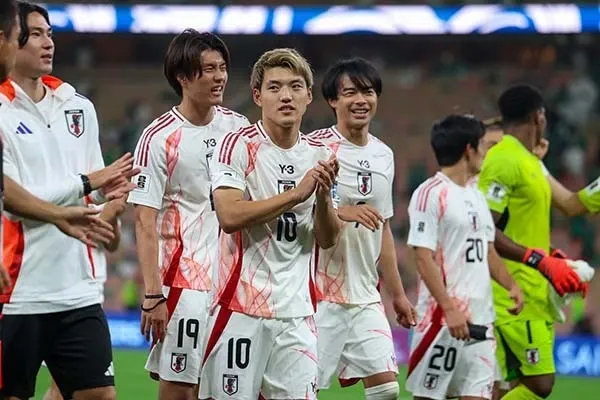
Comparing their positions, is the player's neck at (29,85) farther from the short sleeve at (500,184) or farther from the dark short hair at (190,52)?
the short sleeve at (500,184)

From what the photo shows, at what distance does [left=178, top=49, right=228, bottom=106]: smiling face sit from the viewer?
737 centimetres

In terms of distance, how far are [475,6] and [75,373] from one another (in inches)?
801

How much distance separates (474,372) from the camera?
342 inches

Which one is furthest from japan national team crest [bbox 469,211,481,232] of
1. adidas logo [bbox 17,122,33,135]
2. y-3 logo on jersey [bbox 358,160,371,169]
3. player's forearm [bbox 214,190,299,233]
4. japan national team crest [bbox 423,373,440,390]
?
adidas logo [bbox 17,122,33,135]

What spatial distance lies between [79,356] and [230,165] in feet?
3.84

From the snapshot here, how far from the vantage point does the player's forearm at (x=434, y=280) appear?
27.8ft

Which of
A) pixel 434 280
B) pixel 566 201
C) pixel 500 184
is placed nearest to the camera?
pixel 434 280

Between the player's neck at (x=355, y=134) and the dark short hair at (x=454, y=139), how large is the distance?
1.07 m

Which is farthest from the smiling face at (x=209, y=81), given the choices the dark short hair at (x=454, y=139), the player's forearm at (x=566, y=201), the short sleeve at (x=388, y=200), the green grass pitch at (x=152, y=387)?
the green grass pitch at (x=152, y=387)

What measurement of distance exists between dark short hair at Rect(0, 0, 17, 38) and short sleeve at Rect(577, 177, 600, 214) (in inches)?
216

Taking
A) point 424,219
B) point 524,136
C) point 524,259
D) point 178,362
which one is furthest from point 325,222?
point 524,136

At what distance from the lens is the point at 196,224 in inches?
290

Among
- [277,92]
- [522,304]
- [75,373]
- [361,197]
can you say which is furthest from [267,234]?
[522,304]

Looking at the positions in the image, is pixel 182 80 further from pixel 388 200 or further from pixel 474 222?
pixel 474 222
